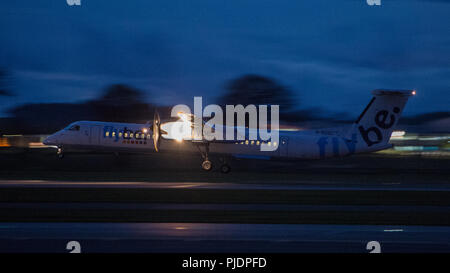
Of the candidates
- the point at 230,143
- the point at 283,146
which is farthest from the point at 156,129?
the point at 283,146

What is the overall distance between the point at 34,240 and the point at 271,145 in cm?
2005

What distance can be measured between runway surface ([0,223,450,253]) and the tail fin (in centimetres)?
1675

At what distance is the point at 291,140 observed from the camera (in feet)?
90.8

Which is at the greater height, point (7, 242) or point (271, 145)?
point (271, 145)

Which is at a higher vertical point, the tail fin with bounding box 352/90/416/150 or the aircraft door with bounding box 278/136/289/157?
the tail fin with bounding box 352/90/416/150

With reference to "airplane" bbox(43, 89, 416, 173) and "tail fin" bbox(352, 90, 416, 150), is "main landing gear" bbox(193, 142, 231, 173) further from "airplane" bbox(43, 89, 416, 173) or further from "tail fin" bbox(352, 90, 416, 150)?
"tail fin" bbox(352, 90, 416, 150)

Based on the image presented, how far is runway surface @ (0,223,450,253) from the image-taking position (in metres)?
8.52

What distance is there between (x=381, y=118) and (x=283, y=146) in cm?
642

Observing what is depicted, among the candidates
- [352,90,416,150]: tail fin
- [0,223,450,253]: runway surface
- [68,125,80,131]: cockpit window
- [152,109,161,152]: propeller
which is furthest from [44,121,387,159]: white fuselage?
[0,223,450,253]: runway surface

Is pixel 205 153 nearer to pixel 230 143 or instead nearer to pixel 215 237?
pixel 230 143

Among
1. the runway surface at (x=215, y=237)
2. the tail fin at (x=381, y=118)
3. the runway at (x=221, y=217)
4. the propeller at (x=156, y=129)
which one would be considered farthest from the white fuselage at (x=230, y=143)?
the runway surface at (x=215, y=237)
